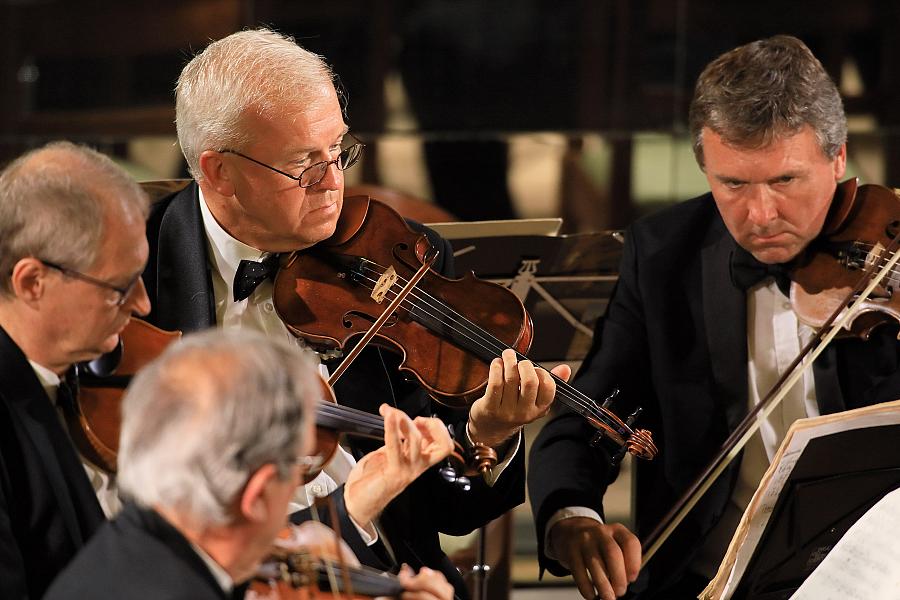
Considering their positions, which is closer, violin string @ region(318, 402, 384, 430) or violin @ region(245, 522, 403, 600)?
violin @ region(245, 522, 403, 600)

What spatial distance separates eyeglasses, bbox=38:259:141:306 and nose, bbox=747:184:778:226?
112cm

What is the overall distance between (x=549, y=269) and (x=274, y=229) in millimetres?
666

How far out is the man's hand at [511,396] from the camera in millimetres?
1903

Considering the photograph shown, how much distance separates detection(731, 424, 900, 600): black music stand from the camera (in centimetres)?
187

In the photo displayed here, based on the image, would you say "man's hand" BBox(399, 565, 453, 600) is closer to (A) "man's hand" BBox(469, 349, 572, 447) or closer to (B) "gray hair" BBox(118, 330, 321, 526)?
(B) "gray hair" BBox(118, 330, 321, 526)

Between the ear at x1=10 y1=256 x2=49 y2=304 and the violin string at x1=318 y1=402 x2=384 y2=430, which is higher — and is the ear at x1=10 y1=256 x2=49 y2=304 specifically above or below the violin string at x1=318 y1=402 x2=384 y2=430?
above

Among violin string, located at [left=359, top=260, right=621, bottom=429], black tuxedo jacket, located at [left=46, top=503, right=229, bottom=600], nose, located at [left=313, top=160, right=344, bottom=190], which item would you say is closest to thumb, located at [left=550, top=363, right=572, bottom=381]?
violin string, located at [left=359, top=260, right=621, bottom=429]

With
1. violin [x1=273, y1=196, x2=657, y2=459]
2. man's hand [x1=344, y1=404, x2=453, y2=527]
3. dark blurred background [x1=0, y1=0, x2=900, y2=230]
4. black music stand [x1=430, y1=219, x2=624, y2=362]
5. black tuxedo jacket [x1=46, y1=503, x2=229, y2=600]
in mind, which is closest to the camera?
black tuxedo jacket [x1=46, y1=503, x2=229, y2=600]

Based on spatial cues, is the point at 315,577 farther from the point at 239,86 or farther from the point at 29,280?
the point at 239,86

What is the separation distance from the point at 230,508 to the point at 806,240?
134cm

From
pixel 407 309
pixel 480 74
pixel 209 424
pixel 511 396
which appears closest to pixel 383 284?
pixel 407 309

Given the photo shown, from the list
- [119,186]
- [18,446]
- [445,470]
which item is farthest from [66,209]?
[445,470]

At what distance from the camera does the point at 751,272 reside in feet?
7.50

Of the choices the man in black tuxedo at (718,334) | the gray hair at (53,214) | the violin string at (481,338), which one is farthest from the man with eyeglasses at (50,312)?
the man in black tuxedo at (718,334)
